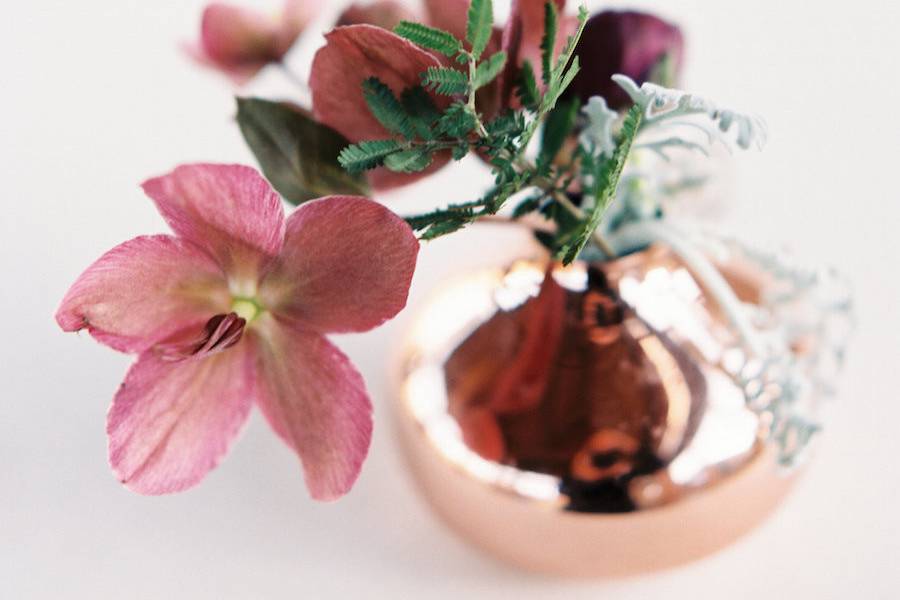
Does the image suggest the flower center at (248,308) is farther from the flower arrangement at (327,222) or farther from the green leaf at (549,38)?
the green leaf at (549,38)

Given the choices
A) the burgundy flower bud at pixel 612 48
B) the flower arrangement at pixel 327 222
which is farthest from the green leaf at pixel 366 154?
the burgundy flower bud at pixel 612 48

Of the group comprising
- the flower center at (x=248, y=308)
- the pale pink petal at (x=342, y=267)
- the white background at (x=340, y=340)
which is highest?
the pale pink petal at (x=342, y=267)

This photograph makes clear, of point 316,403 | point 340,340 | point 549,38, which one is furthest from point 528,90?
point 340,340

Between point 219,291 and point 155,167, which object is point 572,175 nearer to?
point 219,291

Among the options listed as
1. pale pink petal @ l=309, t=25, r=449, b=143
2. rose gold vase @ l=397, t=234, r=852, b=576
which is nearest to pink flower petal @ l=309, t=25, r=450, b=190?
pale pink petal @ l=309, t=25, r=449, b=143

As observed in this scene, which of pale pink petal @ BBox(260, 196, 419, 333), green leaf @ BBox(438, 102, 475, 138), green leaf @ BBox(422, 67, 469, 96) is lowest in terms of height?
pale pink petal @ BBox(260, 196, 419, 333)

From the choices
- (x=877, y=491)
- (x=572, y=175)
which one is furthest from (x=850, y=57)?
(x=572, y=175)

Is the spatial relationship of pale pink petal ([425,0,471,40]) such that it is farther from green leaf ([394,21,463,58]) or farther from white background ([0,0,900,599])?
white background ([0,0,900,599])
